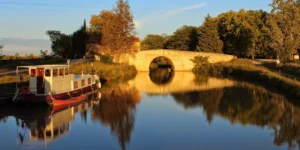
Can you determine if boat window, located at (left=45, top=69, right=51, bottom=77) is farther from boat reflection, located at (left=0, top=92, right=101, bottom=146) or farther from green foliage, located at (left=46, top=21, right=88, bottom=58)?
green foliage, located at (left=46, top=21, right=88, bottom=58)

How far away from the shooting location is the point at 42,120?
19.2 meters

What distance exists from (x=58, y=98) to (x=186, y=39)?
4962 cm

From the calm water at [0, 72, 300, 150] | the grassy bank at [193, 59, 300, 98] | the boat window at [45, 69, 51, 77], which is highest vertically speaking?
the boat window at [45, 69, 51, 77]

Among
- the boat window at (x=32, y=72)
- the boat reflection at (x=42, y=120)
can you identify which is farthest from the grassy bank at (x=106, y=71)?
the boat reflection at (x=42, y=120)

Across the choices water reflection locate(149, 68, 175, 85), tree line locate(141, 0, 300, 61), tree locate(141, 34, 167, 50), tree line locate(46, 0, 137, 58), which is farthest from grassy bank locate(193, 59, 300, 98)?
tree locate(141, 34, 167, 50)

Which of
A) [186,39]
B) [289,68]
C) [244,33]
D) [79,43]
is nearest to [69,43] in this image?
[79,43]

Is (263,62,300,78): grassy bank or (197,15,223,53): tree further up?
(197,15,223,53): tree

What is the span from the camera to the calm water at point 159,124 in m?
15.3

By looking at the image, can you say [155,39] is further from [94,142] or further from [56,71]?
[94,142]

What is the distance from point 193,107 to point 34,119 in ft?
34.5

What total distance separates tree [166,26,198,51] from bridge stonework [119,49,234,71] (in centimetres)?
1358

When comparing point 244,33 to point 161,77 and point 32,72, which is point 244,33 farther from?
point 32,72

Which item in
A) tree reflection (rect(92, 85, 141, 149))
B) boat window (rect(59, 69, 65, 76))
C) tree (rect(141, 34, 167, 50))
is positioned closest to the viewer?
tree reflection (rect(92, 85, 141, 149))

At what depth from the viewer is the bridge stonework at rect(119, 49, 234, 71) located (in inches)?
2110
